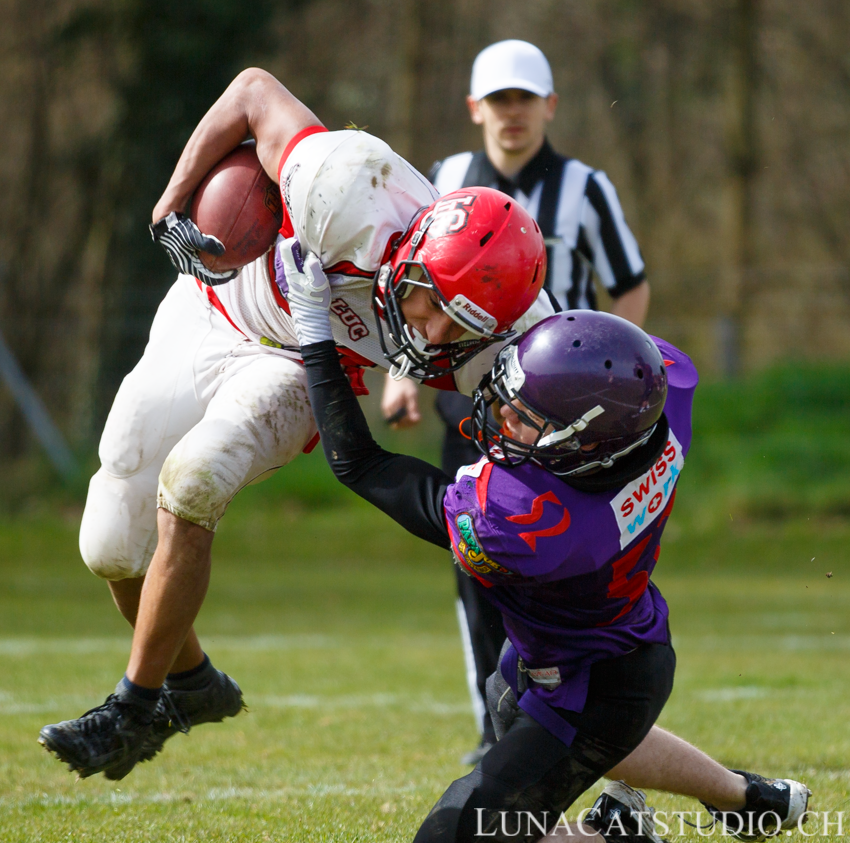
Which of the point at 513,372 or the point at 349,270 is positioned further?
the point at 349,270

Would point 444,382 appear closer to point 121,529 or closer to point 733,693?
point 121,529

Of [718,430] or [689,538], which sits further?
[718,430]

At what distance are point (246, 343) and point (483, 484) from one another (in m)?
1.04

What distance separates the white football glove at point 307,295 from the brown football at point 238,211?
257mm

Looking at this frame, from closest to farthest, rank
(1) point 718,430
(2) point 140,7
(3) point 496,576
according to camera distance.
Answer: (3) point 496,576, (1) point 718,430, (2) point 140,7

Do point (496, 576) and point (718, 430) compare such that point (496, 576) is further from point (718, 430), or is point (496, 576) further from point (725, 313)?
point (725, 313)

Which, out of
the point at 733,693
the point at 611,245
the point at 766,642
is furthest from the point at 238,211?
the point at 766,642

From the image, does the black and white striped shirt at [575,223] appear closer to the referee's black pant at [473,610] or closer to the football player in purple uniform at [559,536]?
the referee's black pant at [473,610]

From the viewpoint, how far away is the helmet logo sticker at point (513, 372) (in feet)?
8.42

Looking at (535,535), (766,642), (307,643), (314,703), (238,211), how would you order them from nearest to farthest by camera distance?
1. (535,535)
2. (238,211)
3. (314,703)
4. (307,643)
5. (766,642)

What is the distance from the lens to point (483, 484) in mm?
2561

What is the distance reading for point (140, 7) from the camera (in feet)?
49.1

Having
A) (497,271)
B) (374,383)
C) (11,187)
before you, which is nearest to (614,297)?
(497,271)

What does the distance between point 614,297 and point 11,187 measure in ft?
44.4
